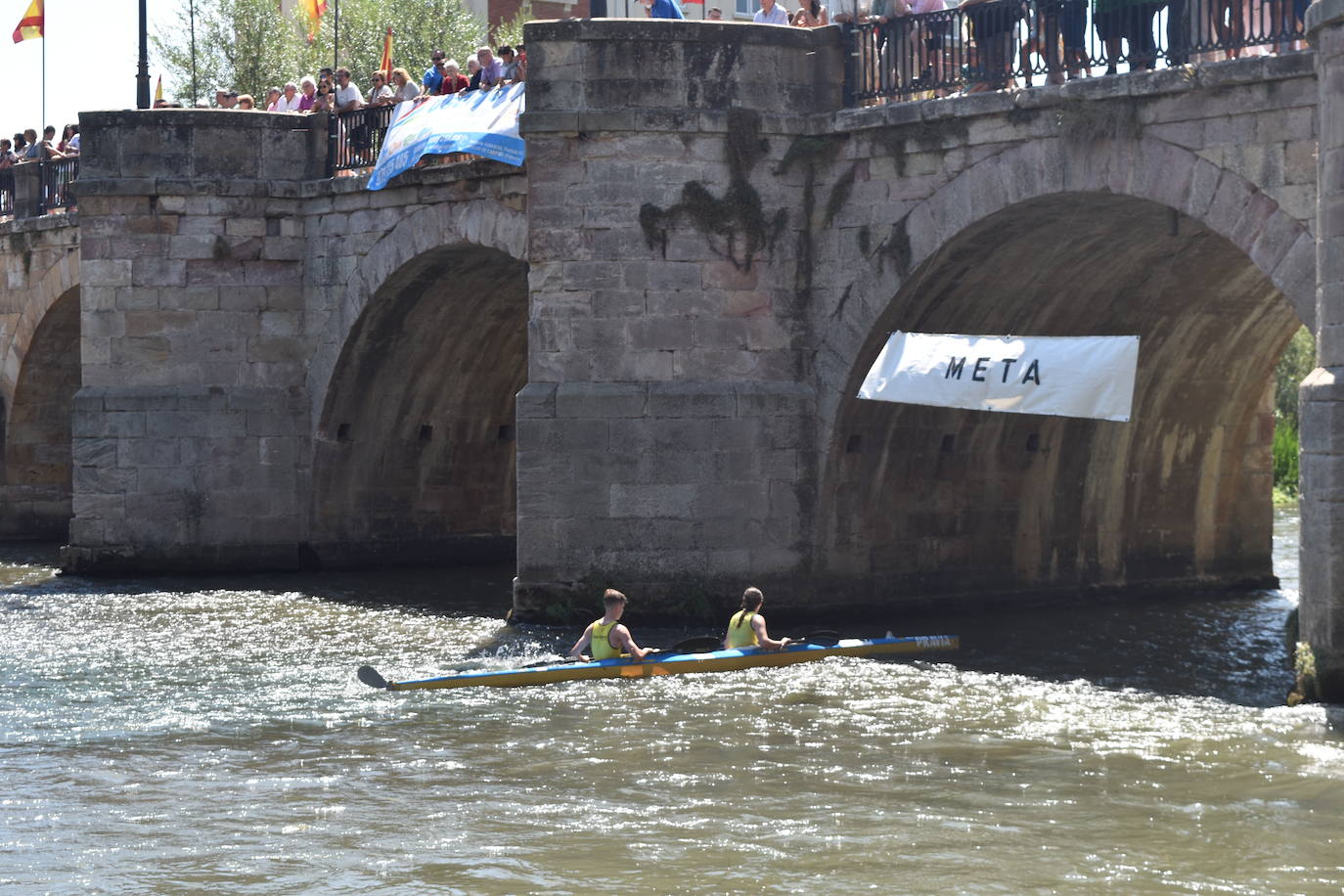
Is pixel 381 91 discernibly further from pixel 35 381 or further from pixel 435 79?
pixel 35 381

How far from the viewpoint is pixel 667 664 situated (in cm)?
1507

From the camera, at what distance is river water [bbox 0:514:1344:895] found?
→ 31.3 feet

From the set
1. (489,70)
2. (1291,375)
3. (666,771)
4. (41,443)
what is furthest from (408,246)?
(1291,375)

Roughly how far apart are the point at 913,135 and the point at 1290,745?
20.9 feet

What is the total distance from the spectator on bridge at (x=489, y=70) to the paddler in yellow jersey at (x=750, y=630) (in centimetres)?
662

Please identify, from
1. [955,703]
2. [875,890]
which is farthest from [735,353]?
[875,890]

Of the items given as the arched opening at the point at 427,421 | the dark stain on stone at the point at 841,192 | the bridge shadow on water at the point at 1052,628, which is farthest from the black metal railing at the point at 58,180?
the dark stain on stone at the point at 841,192

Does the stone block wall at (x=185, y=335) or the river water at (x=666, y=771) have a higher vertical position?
the stone block wall at (x=185, y=335)

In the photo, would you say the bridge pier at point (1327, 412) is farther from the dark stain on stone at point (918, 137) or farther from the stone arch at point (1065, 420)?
the dark stain on stone at point (918, 137)

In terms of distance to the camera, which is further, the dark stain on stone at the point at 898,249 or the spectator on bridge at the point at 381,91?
the spectator on bridge at the point at 381,91

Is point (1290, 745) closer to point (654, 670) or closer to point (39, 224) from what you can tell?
point (654, 670)

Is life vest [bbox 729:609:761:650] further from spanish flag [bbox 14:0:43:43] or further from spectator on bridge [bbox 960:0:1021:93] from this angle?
spanish flag [bbox 14:0:43:43]

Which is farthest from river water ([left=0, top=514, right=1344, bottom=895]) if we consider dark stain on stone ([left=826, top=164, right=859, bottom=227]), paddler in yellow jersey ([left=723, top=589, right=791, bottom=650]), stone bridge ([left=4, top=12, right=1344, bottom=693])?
dark stain on stone ([left=826, top=164, right=859, bottom=227])

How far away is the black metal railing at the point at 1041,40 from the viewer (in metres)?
14.4
